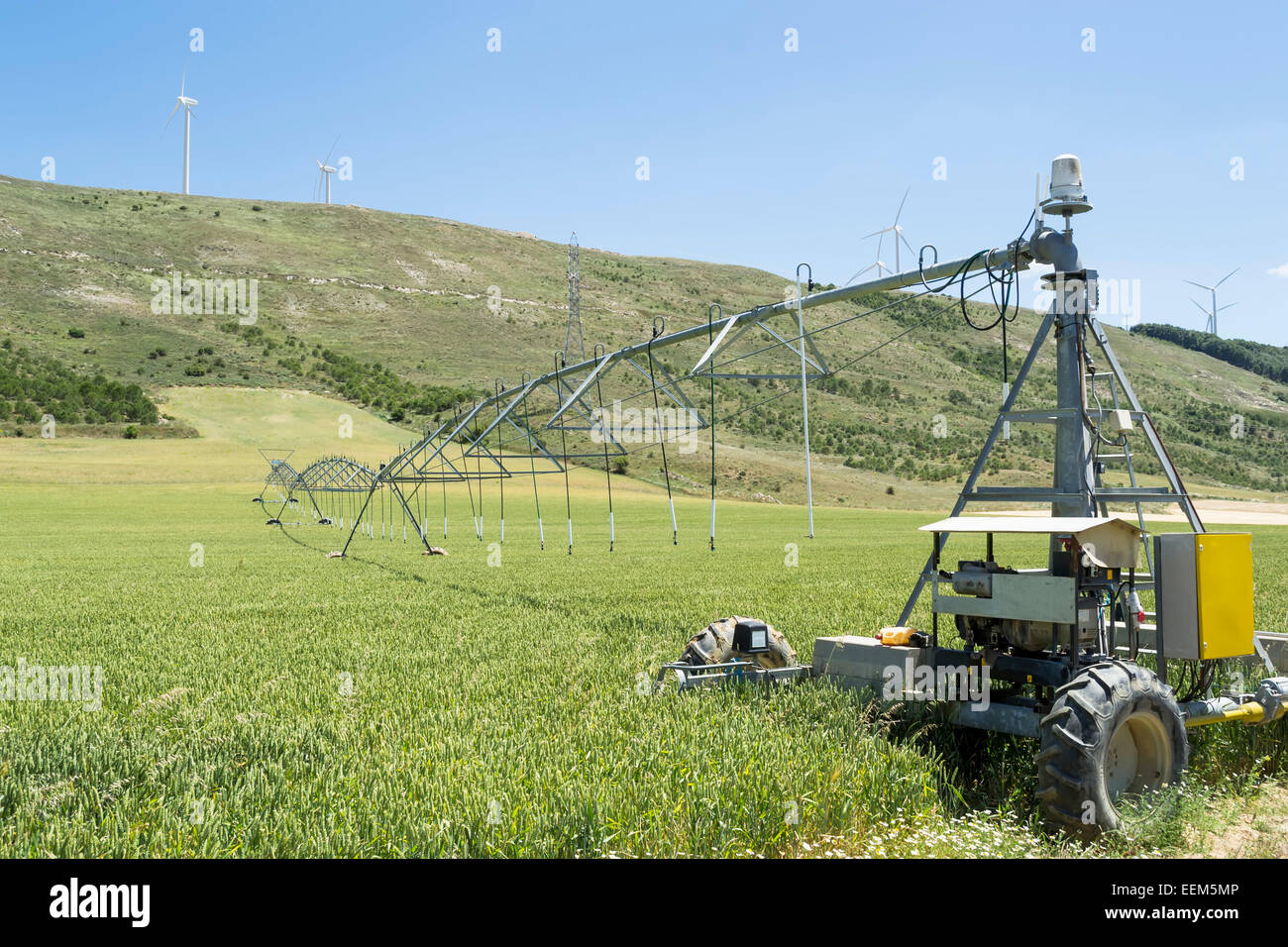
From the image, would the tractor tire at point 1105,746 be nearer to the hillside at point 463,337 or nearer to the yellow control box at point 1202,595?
the yellow control box at point 1202,595

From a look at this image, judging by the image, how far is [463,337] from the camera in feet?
413

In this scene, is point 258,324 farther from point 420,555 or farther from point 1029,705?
point 1029,705

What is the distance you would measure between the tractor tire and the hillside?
74397 millimetres

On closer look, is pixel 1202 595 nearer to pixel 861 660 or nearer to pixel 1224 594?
pixel 1224 594

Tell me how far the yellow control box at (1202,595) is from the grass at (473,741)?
1.11m

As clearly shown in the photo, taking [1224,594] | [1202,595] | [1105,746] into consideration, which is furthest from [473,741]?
[1224,594]

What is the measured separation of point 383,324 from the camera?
129125 millimetres

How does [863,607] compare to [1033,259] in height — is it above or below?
below

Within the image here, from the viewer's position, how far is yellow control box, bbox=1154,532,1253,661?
7.38 metres

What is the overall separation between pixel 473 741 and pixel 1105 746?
4194 mm

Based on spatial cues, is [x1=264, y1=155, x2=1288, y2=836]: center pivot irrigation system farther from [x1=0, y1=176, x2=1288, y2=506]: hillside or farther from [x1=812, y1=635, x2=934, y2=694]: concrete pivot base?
[x1=0, y1=176, x2=1288, y2=506]: hillside

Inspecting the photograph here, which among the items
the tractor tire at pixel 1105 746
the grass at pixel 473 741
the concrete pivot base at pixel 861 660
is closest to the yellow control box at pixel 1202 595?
the tractor tire at pixel 1105 746

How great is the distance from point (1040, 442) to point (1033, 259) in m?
105
